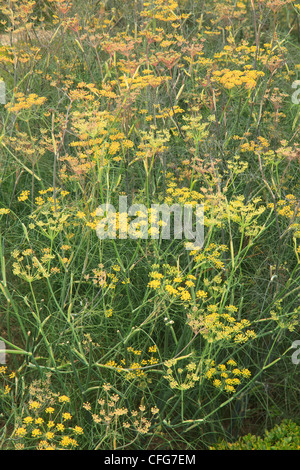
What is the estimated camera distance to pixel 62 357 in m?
3.00

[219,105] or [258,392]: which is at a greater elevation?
[219,105]

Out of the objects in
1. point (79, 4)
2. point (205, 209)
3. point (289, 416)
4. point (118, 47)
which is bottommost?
point (289, 416)

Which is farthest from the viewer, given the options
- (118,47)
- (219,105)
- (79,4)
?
(79,4)

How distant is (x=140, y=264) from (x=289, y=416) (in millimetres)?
1234

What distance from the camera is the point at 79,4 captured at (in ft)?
15.1
